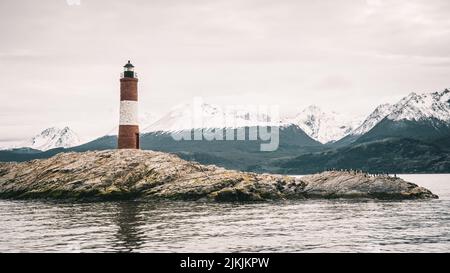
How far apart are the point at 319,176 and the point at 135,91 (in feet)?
109

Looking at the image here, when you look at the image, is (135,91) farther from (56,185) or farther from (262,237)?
(262,237)

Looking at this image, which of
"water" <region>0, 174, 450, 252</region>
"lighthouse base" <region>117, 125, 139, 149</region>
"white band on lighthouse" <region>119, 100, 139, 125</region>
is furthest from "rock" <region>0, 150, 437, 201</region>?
"water" <region>0, 174, 450, 252</region>

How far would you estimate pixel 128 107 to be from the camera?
84.5 meters

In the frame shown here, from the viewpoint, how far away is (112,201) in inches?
2822

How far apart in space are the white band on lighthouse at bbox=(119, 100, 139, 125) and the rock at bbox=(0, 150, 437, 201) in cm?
508

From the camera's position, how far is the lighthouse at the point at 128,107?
84.2 m

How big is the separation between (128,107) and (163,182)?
50.0 ft

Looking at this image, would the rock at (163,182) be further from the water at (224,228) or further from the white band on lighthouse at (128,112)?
the water at (224,228)

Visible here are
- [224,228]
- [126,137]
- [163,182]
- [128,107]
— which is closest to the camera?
[224,228]

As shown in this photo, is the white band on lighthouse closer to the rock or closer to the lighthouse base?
the lighthouse base

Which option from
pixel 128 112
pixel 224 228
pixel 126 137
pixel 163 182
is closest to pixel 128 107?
pixel 128 112

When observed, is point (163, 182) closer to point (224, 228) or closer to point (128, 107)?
point (128, 107)

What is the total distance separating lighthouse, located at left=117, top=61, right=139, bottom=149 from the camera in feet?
276
